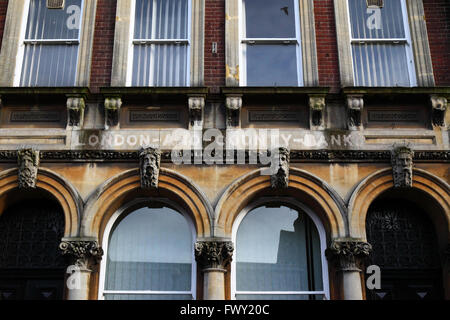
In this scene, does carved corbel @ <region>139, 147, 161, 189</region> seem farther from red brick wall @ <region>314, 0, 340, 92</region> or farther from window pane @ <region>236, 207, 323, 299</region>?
red brick wall @ <region>314, 0, 340, 92</region>

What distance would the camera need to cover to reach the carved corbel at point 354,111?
1170 cm

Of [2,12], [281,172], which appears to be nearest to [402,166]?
[281,172]

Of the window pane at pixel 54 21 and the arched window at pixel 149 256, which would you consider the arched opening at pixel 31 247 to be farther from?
the window pane at pixel 54 21

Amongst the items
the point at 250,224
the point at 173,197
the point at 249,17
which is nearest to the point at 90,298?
the point at 173,197

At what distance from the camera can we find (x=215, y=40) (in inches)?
496

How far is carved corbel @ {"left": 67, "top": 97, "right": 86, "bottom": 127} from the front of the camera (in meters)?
11.7

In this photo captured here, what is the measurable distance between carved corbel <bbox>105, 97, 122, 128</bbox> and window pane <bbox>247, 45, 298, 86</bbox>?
8.70ft

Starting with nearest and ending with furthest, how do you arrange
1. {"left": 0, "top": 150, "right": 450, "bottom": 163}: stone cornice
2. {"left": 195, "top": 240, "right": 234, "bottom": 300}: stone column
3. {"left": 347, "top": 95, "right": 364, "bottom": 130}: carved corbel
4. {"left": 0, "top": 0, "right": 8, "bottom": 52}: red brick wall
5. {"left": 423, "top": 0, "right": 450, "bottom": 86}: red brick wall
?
{"left": 195, "top": 240, "right": 234, "bottom": 300}: stone column → {"left": 0, "top": 150, "right": 450, "bottom": 163}: stone cornice → {"left": 347, "top": 95, "right": 364, "bottom": 130}: carved corbel → {"left": 423, "top": 0, "right": 450, "bottom": 86}: red brick wall → {"left": 0, "top": 0, "right": 8, "bottom": 52}: red brick wall

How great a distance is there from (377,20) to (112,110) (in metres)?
5.89

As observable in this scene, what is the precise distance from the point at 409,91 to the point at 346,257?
3.47 meters

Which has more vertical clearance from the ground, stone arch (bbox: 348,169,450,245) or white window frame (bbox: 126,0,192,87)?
white window frame (bbox: 126,0,192,87)

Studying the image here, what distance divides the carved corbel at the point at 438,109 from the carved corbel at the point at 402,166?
36.9 inches

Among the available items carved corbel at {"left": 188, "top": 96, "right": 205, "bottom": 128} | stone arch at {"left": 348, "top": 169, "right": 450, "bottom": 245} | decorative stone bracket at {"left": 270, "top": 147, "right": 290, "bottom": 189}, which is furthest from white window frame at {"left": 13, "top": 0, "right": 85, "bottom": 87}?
stone arch at {"left": 348, "top": 169, "right": 450, "bottom": 245}

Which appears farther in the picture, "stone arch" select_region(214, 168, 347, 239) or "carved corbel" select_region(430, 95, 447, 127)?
"carved corbel" select_region(430, 95, 447, 127)
